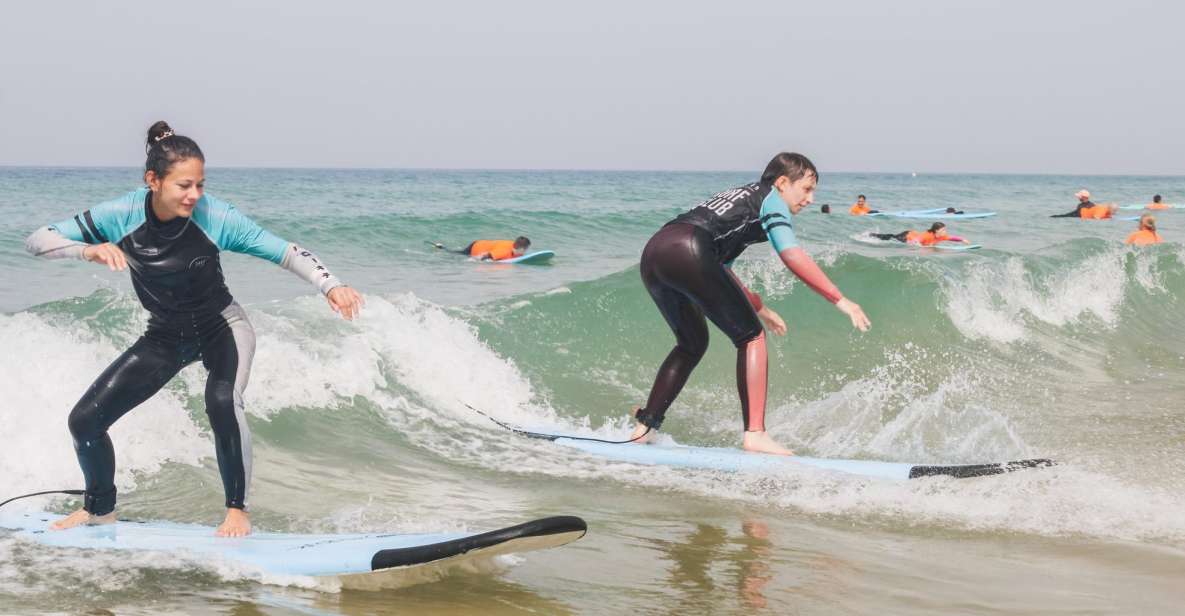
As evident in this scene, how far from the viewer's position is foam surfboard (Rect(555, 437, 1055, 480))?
5977mm

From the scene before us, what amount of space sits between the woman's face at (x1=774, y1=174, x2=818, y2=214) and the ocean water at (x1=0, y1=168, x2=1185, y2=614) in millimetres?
1587

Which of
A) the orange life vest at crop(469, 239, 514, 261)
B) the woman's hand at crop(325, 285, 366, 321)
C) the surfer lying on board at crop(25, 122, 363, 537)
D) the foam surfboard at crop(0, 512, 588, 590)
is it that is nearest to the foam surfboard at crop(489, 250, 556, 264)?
A: the orange life vest at crop(469, 239, 514, 261)

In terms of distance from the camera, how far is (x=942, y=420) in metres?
8.24

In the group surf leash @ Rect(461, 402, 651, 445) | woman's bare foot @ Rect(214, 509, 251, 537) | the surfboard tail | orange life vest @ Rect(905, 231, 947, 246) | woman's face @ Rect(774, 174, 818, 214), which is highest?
woman's face @ Rect(774, 174, 818, 214)

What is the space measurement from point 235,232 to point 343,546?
1280mm

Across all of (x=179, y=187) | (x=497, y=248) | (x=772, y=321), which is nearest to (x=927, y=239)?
(x=497, y=248)

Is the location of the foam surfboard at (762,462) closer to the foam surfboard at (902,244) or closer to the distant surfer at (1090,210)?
the foam surfboard at (902,244)

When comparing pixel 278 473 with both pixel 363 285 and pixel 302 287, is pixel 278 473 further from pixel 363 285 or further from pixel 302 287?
pixel 363 285

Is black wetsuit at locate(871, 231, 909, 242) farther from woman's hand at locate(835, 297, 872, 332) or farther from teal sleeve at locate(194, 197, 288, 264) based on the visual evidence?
teal sleeve at locate(194, 197, 288, 264)

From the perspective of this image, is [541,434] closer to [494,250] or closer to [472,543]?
[472,543]

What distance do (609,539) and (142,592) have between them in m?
2.03

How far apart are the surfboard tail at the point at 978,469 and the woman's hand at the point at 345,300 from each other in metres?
3.27

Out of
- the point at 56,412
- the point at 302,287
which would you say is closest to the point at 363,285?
the point at 302,287

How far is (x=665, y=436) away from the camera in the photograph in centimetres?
732
